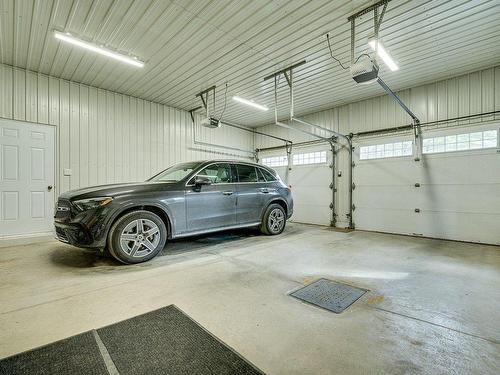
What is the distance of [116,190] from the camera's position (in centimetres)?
325

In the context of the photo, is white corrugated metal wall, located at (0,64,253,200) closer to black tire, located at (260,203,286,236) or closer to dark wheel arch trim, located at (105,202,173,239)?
dark wheel arch trim, located at (105,202,173,239)

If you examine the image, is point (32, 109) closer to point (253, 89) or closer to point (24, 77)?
point (24, 77)

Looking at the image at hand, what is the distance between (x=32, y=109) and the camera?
16.0ft

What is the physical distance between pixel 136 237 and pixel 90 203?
0.72 meters

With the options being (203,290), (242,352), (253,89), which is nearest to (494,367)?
(242,352)

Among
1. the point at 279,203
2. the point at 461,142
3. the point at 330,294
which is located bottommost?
the point at 330,294

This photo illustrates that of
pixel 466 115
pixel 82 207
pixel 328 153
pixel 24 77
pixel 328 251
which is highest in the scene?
pixel 24 77

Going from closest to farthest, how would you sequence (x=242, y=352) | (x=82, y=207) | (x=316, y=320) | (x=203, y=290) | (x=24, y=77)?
(x=242, y=352)
(x=316, y=320)
(x=203, y=290)
(x=82, y=207)
(x=24, y=77)

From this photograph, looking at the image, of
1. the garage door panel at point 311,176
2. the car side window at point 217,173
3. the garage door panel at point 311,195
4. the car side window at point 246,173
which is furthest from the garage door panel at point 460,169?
the car side window at point 217,173

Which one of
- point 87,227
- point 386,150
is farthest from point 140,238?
point 386,150

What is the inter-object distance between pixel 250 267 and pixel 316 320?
4.56 ft

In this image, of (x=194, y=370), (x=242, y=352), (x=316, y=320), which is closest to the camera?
(x=194, y=370)

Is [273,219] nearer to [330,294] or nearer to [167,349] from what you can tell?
[330,294]

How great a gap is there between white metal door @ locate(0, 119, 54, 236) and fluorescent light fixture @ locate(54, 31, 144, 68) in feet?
7.44
